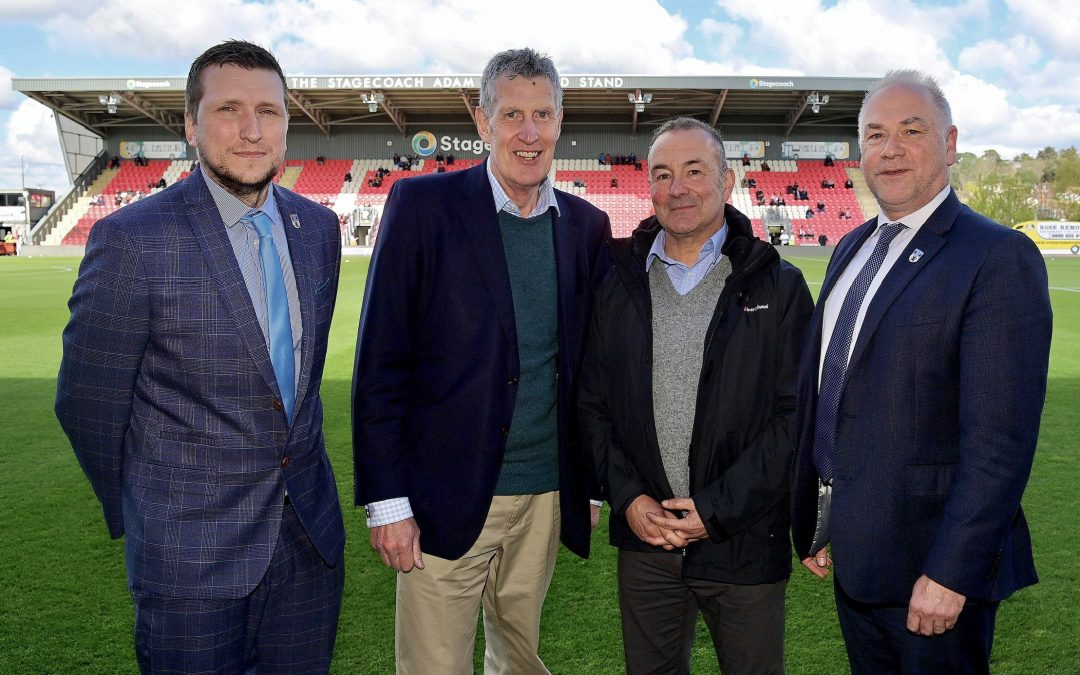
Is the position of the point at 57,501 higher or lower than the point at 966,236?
lower

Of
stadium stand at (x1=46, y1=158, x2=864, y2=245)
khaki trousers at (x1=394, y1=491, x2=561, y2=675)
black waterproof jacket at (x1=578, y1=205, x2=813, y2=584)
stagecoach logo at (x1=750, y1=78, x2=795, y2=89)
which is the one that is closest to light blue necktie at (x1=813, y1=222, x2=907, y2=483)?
black waterproof jacket at (x1=578, y1=205, x2=813, y2=584)

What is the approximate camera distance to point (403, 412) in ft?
8.15

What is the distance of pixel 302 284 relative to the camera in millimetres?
2186

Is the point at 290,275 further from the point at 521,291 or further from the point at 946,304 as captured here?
the point at 946,304

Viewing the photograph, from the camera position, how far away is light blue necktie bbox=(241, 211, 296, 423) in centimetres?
210

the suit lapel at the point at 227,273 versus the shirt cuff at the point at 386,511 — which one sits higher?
the suit lapel at the point at 227,273

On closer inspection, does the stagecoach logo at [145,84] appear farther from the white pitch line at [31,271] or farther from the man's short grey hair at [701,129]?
the man's short grey hair at [701,129]

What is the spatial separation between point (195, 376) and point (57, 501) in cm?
424

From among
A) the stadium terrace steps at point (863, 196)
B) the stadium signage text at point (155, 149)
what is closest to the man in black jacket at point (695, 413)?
the stadium terrace steps at point (863, 196)

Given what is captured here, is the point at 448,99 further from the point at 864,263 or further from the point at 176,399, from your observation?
the point at 176,399

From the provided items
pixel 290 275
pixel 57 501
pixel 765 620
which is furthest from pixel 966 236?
pixel 57 501

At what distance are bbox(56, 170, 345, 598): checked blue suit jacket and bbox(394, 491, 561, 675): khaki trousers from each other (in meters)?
0.66

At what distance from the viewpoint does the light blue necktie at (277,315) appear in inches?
82.5

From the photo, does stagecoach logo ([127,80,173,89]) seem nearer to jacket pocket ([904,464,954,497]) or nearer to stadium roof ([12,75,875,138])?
stadium roof ([12,75,875,138])
